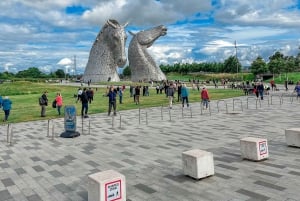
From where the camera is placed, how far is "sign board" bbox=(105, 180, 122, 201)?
17.8ft

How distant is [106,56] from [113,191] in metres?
66.9

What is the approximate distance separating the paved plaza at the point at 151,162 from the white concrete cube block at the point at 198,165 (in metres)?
0.15

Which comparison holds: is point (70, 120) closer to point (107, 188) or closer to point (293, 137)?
point (107, 188)

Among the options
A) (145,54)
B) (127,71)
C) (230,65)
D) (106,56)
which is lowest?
(127,71)

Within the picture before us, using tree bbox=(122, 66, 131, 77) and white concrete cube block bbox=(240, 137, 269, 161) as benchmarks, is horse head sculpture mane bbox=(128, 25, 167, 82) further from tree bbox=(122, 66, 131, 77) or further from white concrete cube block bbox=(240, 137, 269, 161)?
white concrete cube block bbox=(240, 137, 269, 161)

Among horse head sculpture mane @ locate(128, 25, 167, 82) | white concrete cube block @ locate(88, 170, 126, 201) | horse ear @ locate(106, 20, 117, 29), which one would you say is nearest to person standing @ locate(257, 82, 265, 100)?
white concrete cube block @ locate(88, 170, 126, 201)

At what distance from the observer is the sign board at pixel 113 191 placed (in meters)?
5.43

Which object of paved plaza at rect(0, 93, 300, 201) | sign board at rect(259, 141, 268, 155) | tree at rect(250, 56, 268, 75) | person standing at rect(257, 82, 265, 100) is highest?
tree at rect(250, 56, 268, 75)

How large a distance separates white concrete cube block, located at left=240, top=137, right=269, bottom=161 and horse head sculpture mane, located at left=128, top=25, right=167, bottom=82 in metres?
58.8

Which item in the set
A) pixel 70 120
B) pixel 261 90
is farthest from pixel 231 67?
pixel 70 120

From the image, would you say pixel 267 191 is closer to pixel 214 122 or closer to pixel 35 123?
pixel 214 122

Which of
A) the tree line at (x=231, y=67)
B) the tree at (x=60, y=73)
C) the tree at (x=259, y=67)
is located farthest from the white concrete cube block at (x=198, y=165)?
the tree at (x=60, y=73)

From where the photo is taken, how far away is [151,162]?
27.3ft

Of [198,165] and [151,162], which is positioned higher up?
[198,165]
